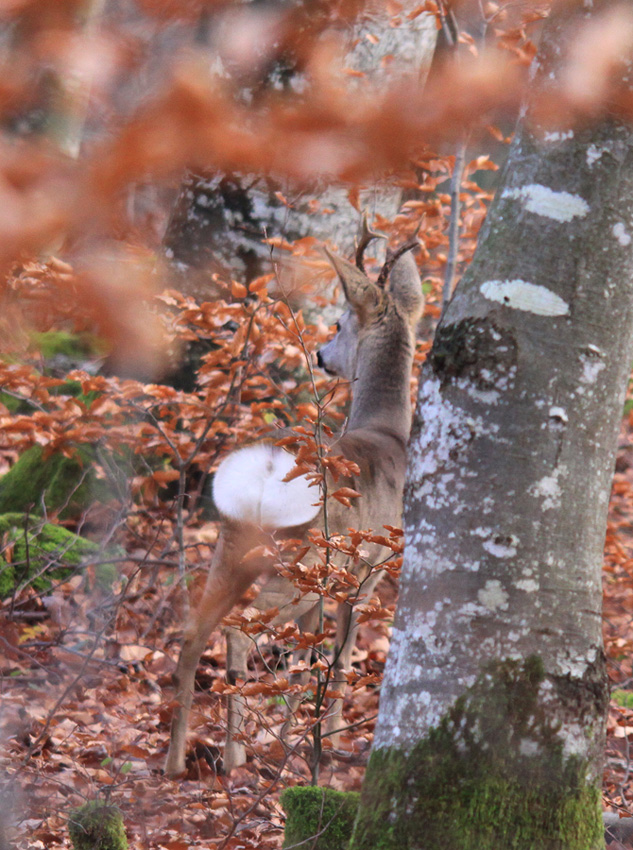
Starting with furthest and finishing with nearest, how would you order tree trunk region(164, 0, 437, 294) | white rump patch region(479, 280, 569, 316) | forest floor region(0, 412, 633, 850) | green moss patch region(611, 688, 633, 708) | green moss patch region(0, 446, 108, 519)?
green moss patch region(0, 446, 108, 519) → tree trunk region(164, 0, 437, 294) → green moss patch region(611, 688, 633, 708) → forest floor region(0, 412, 633, 850) → white rump patch region(479, 280, 569, 316)

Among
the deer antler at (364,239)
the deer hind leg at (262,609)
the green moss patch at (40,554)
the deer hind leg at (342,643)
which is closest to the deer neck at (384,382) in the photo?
the deer antler at (364,239)

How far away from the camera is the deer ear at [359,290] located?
16.7ft

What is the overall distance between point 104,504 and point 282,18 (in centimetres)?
539

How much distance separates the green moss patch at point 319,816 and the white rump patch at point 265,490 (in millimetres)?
1517

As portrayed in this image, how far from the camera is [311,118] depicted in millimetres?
947

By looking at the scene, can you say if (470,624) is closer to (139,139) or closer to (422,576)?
(422,576)

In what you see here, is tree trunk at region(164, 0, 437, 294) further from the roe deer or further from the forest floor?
the forest floor

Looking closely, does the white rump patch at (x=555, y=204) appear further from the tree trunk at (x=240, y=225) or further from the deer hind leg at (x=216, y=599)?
the tree trunk at (x=240, y=225)

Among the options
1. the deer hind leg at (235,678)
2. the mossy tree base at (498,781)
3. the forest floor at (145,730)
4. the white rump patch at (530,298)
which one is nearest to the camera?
the mossy tree base at (498,781)

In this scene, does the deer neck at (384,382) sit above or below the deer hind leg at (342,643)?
above

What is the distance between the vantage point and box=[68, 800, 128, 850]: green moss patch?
260 centimetres

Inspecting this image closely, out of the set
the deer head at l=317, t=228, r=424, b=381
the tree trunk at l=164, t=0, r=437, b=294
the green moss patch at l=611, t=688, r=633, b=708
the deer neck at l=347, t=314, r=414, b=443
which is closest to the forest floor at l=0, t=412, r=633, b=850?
the green moss patch at l=611, t=688, r=633, b=708

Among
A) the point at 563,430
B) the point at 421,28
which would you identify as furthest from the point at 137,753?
the point at 421,28

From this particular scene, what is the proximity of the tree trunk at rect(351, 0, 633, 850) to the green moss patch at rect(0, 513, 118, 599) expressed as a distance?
323 centimetres
